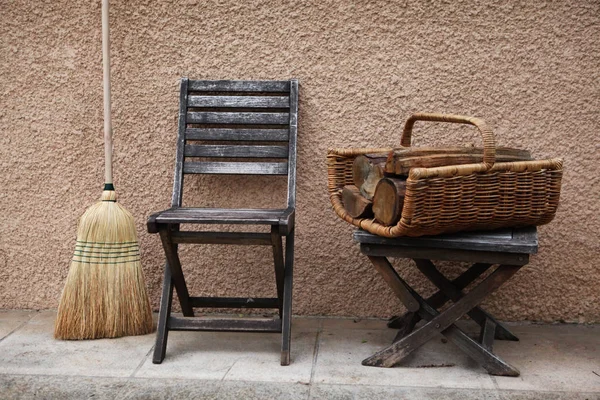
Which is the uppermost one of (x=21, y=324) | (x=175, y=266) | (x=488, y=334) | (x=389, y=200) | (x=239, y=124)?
(x=239, y=124)

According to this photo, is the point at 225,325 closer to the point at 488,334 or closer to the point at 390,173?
the point at 390,173

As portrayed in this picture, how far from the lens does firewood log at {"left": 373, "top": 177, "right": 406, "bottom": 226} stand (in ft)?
8.62

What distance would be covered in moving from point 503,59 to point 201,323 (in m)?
1.94

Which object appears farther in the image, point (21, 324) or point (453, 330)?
point (21, 324)

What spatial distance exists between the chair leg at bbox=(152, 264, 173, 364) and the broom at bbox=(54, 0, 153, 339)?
28 cm

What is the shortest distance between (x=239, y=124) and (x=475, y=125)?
1.25 m

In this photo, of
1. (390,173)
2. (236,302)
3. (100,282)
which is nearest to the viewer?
(390,173)

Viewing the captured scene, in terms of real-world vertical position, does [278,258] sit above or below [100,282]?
above

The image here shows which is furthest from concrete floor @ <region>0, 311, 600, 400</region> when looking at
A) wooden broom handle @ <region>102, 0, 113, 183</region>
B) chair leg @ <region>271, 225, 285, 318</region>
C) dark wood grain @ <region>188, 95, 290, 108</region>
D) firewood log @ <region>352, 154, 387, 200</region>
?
→ dark wood grain @ <region>188, 95, 290, 108</region>

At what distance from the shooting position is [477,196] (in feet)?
8.76

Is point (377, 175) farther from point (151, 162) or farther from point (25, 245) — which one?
point (25, 245)

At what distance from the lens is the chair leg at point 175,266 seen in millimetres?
2943

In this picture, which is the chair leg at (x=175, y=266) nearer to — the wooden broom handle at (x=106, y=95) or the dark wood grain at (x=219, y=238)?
the dark wood grain at (x=219, y=238)

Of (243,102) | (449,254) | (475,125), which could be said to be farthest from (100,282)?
(475,125)
